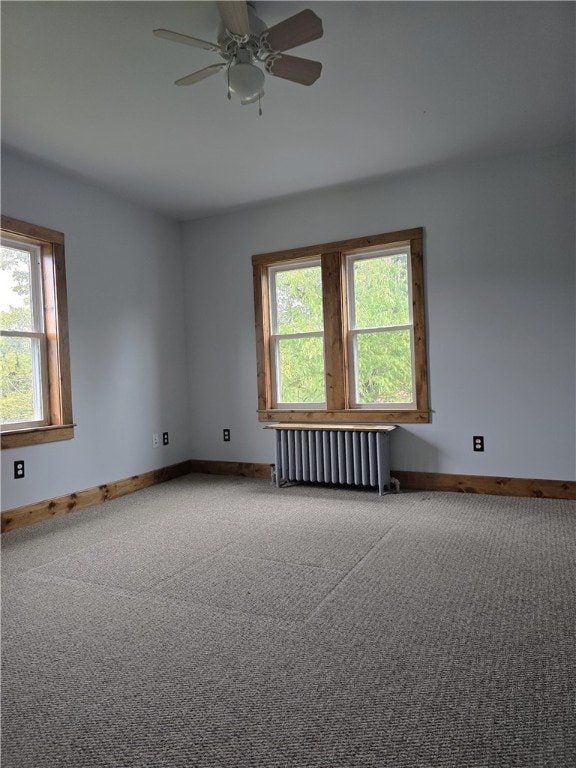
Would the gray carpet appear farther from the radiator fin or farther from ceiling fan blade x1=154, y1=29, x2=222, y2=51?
ceiling fan blade x1=154, y1=29, x2=222, y2=51

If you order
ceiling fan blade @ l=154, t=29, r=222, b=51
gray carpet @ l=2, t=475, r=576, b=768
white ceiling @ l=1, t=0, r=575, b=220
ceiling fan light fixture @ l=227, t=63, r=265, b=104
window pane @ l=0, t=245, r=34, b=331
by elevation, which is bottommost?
gray carpet @ l=2, t=475, r=576, b=768

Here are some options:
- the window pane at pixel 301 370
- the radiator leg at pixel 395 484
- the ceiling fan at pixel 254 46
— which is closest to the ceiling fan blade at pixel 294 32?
the ceiling fan at pixel 254 46

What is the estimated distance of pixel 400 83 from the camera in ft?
9.53

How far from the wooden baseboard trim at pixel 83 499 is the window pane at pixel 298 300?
1.88 metres

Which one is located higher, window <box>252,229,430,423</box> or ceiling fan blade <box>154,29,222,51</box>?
ceiling fan blade <box>154,29,222,51</box>

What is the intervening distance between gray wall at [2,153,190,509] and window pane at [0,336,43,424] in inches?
10.7

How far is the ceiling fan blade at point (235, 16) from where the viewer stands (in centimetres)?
200

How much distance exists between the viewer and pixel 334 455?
4449 mm

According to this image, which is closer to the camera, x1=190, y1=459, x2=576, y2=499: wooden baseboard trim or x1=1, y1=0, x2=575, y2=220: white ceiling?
x1=1, y1=0, x2=575, y2=220: white ceiling

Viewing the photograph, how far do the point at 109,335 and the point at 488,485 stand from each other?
356cm

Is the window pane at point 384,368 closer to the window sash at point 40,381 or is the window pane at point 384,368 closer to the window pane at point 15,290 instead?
the window sash at point 40,381

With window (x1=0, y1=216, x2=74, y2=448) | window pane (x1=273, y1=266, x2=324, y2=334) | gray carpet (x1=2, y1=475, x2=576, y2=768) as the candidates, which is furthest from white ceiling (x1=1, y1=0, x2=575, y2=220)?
gray carpet (x1=2, y1=475, x2=576, y2=768)

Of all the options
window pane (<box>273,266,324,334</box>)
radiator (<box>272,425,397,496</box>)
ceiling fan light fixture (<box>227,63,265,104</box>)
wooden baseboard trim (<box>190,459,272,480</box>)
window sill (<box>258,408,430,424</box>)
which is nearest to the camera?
ceiling fan light fixture (<box>227,63,265,104</box>)

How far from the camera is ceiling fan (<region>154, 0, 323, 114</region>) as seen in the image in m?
2.11
